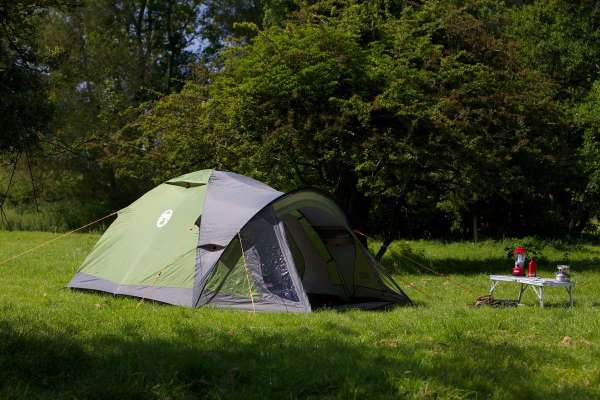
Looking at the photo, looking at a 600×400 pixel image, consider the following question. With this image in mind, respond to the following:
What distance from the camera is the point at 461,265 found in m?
16.2

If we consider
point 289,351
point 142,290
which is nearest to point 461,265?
point 142,290

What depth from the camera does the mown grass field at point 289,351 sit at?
→ 5211 mm

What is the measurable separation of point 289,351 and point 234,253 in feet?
9.13

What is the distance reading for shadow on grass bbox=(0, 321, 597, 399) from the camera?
5.14 meters

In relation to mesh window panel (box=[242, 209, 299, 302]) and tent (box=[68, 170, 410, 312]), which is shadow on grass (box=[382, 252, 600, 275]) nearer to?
tent (box=[68, 170, 410, 312])

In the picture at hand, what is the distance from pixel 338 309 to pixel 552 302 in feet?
10.5

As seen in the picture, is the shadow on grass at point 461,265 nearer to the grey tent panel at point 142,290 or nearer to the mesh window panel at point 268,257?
the mesh window panel at point 268,257

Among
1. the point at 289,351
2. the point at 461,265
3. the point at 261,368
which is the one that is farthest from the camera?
the point at 461,265

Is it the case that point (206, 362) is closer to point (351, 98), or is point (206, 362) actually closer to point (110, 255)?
point (110, 255)

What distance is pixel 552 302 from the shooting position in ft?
32.3

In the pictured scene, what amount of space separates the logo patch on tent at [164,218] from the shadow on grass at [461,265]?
5.90 metres

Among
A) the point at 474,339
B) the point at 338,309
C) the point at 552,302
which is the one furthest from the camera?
the point at 552,302

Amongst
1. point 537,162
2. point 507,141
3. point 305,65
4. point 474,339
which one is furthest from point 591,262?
point 474,339

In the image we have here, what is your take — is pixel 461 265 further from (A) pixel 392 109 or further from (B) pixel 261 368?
(B) pixel 261 368
